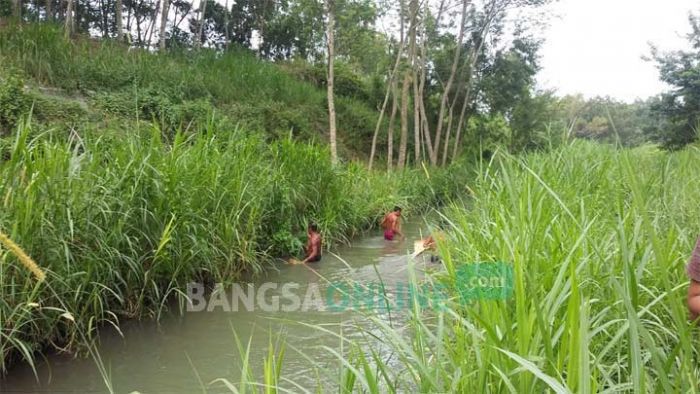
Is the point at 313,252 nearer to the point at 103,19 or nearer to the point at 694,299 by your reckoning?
the point at 694,299

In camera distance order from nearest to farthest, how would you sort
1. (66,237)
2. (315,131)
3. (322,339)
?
(66,237) → (322,339) → (315,131)

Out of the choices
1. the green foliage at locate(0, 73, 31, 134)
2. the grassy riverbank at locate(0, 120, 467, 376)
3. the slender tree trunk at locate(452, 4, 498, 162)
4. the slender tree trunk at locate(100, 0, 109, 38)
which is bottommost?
the grassy riverbank at locate(0, 120, 467, 376)

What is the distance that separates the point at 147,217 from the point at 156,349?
3.48ft

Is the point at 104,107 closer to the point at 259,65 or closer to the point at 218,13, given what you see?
the point at 259,65

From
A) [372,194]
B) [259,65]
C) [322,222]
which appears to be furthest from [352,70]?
[322,222]

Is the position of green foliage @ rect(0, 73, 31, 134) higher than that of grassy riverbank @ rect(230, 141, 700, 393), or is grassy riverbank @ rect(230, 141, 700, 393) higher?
green foliage @ rect(0, 73, 31, 134)

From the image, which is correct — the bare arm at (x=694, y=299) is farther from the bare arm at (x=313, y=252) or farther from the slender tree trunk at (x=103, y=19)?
the slender tree trunk at (x=103, y=19)

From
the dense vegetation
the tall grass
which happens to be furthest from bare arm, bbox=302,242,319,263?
the tall grass

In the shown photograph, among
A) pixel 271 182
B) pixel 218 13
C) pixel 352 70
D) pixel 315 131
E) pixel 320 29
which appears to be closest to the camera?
pixel 271 182

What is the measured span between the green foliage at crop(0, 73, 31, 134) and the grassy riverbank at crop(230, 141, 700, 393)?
689cm

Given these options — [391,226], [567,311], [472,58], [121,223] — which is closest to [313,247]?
[391,226]

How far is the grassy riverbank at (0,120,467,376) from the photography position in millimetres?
3258

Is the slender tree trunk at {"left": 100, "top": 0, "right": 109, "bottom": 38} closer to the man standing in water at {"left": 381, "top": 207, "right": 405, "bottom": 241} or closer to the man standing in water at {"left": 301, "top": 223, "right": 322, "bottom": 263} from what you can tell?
the man standing in water at {"left": 381, "top": 207, "right": 405, "bottom": 241}

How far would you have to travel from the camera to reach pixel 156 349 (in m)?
4.02
